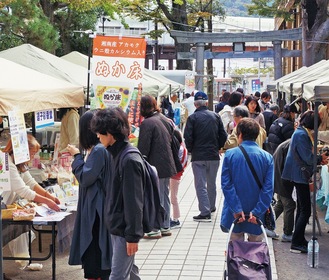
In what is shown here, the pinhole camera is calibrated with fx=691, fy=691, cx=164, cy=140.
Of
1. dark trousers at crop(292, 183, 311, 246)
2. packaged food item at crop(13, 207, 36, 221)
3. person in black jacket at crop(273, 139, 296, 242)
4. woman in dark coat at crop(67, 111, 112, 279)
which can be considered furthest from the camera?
person in black jacket at crop(273, 139, 296, 242)

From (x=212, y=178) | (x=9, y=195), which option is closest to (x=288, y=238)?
(x=212, y=178)

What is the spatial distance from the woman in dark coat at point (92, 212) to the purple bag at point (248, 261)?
1118 mm

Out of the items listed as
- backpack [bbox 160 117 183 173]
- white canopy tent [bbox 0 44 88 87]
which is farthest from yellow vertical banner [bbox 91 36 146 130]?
white canopy tent [bbox 0 44 88 87]

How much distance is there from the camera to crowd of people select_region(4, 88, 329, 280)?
5.45 m

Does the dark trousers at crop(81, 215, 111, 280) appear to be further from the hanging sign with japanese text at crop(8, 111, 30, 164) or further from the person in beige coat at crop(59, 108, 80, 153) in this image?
the person in beige coat at crop(59, 108, 80, 153)

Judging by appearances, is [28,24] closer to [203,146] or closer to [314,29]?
[203,146]

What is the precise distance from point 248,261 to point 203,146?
482cm

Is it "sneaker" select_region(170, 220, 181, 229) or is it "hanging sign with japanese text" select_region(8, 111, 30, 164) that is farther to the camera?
"sneaker" select_region(170, 220, 181, 229)

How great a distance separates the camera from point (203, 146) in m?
10.7

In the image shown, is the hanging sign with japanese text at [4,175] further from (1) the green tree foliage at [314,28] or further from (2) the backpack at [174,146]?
(1) the green tree foliage at [314,28]

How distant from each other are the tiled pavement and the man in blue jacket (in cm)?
125

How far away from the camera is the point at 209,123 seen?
1076 cm

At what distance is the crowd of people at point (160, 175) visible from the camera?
5.45m

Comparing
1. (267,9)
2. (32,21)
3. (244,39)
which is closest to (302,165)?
(32,21)
